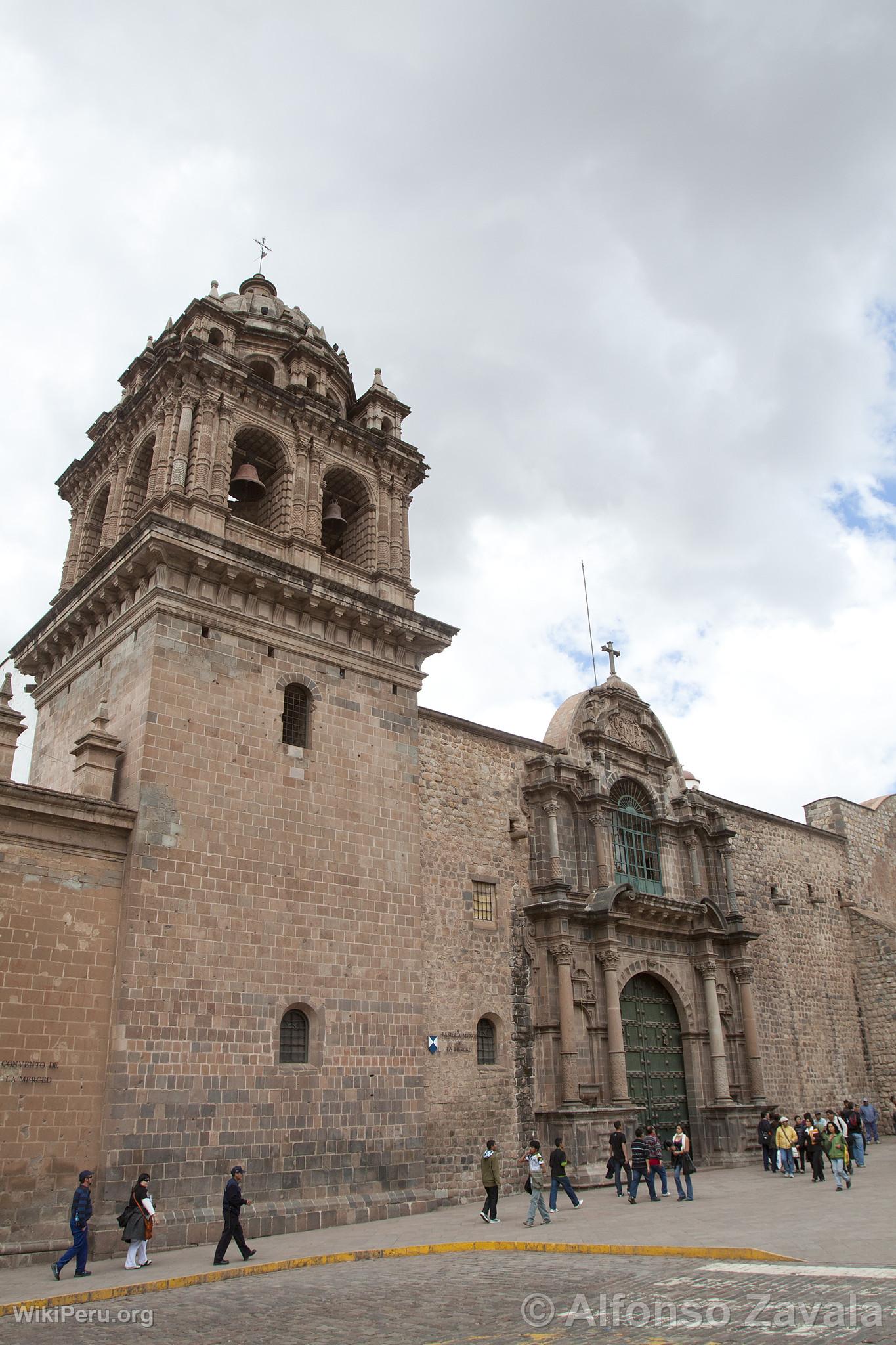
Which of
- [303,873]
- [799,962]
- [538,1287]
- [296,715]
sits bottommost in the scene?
[538,1287]

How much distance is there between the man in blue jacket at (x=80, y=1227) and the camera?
11.1m

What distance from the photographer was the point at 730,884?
25.6 meters

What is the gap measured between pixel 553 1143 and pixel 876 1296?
1203 cm

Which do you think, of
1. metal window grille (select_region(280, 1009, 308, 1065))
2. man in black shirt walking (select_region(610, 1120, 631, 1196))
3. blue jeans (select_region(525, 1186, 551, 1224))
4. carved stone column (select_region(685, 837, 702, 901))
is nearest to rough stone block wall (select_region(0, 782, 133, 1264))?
metal window grille (select_region(280, 1009, 308, 1065))

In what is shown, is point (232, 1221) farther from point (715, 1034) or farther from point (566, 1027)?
point (715, 1034)

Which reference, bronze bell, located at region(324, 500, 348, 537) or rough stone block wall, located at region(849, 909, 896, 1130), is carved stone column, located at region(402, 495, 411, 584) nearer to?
bronze bell, located at region(324, 500, 348, 537)

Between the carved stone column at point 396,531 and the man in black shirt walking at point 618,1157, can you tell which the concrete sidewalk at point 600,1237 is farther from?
the carved stone column at point 396,531

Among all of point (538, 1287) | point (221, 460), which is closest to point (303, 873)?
point (221, 460)

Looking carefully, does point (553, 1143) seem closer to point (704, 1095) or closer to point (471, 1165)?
point (471, 1165)

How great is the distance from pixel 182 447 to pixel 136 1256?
42.0ft

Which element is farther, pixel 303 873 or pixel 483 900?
pixel 483 900

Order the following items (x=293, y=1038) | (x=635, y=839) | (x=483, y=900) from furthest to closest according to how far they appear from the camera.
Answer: (x=635, y=839), (x=483, y=900), (x=293, y=1038)

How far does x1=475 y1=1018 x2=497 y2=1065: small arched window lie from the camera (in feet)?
61.8

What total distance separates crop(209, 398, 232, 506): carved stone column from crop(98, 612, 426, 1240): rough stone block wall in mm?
2863
